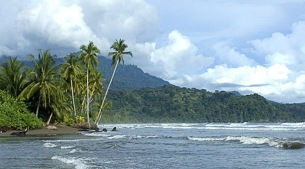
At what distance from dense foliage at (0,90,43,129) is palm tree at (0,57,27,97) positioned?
2958mm

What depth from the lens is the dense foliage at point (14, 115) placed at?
4906 centimetres

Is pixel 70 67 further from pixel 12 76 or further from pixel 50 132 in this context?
pixel 50 132

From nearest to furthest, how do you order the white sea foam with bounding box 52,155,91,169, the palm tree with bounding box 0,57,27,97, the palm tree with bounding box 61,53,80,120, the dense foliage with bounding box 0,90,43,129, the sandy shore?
the white sea foam with bounding box 52,155,91,169 < the sandy shore < the dense foliage with bounding box 0,90,43,129 < the palm tree with bounding box 0,57,27,97 < the palm tree with bounding box 61,53,80,120

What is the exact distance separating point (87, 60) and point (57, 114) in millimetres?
10850

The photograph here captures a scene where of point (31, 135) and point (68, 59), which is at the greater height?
point (68, 59)

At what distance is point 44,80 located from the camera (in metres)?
54.3

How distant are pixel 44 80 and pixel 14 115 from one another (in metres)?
6.26

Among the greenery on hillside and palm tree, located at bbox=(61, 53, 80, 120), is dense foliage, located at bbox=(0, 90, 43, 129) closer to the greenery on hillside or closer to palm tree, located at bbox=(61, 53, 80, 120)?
the greenery on hillside

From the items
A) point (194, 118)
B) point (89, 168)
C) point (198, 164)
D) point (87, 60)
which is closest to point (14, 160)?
point (89, 168)

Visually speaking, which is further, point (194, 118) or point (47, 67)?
point (194, 118)

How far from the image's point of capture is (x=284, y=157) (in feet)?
78.4

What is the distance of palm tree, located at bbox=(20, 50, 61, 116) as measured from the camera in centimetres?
5388

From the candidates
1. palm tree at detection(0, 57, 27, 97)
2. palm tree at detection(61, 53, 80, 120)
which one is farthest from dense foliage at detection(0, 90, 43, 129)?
palm tree at detection(61, 53, 80, 120)

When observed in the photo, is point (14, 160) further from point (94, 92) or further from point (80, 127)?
point (94, 92)
